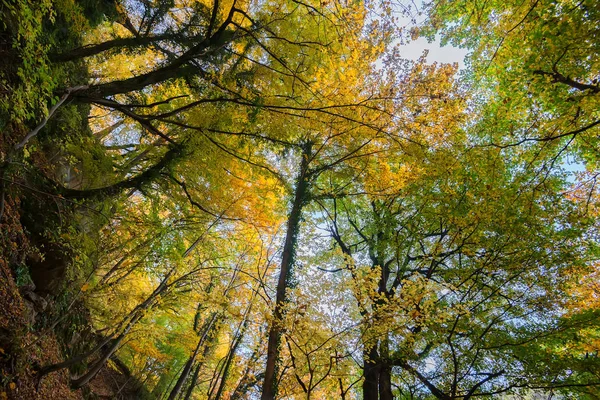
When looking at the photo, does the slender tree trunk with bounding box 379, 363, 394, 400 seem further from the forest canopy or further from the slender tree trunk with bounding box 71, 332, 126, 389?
the slender tree trunk with bounding box 71, 332, 126, 389

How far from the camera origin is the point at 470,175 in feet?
18.5

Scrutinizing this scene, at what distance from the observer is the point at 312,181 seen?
6555 millimetres

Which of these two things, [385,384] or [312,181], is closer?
[385,384]

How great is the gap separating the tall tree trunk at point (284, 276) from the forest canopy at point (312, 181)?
0.04 meters

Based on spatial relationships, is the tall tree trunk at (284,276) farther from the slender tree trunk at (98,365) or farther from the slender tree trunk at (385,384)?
the slender tree trunk at (98,365)

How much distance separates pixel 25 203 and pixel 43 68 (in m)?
3.48

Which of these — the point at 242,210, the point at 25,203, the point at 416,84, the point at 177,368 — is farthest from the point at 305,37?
the point at 177,368

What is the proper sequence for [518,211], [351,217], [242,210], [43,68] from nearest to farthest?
1. [43,68]
2. [518,211]
3. [242,210]
4. [351,217]

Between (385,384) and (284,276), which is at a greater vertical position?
(284,276)

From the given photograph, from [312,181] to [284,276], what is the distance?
2343 mm

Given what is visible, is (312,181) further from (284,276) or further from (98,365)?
(98,365)

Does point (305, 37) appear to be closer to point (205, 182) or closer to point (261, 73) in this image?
point (261, 73)

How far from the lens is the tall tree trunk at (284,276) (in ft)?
14.0

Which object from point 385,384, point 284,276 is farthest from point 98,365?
point 385,384
